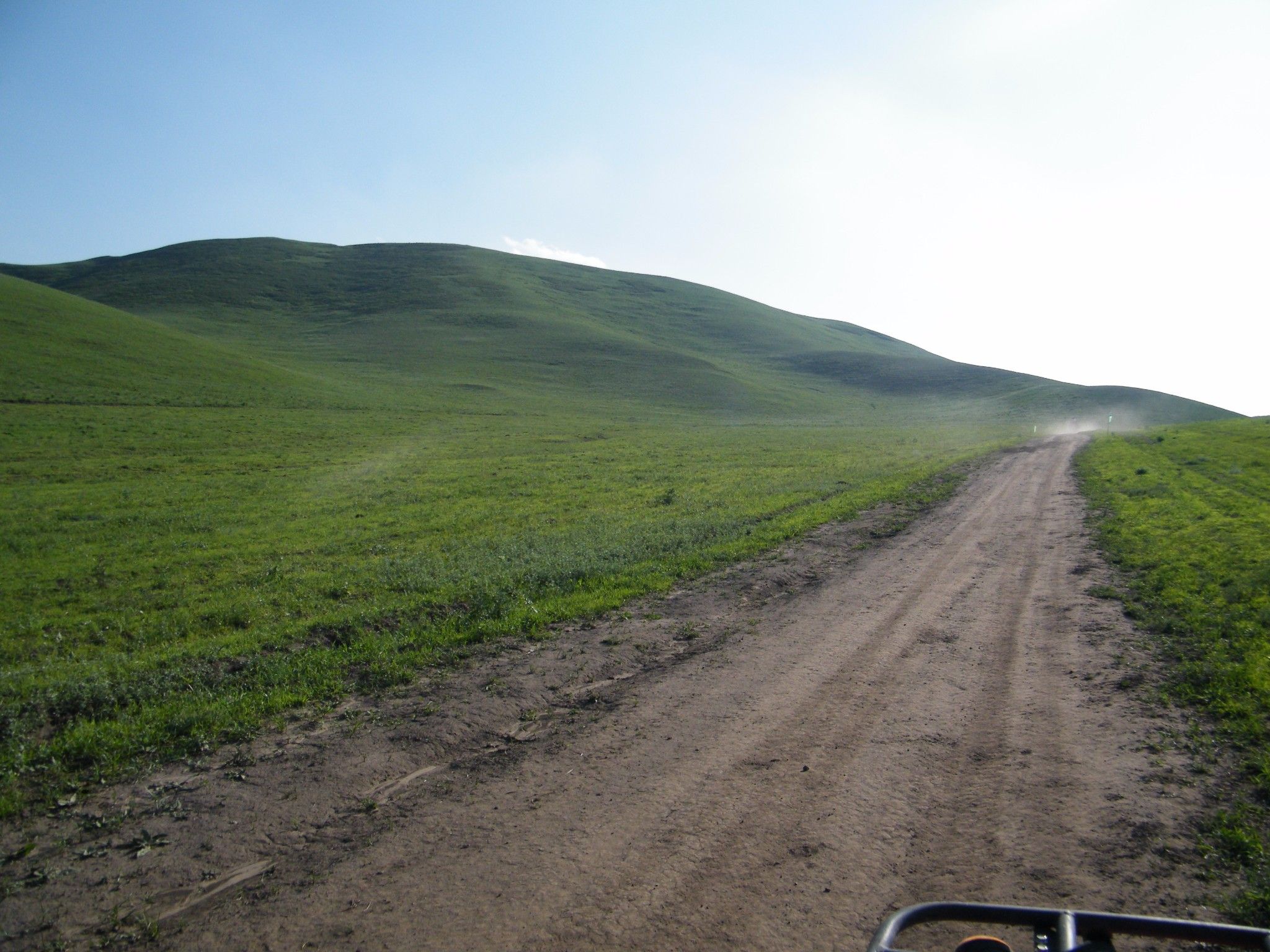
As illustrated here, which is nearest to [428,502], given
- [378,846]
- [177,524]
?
[177,524]

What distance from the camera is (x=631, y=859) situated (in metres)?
5.23

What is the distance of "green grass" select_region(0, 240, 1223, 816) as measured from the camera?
925 centimetres

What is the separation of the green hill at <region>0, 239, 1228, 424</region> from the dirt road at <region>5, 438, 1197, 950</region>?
68666 millimetres

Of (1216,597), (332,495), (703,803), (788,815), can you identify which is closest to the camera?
(788,815)

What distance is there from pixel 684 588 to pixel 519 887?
345 inches

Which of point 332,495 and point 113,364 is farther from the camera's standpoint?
point 113,364

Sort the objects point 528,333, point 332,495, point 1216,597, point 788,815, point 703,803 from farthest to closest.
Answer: point 528,333 < point 332,495 < point 1216,597 < point 703,803 < point 788,815

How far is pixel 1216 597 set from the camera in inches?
432

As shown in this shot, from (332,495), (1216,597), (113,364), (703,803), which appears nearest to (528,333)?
(113,364)

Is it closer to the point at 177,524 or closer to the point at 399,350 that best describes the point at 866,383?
the point at 399,350

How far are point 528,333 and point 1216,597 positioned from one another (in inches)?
4575

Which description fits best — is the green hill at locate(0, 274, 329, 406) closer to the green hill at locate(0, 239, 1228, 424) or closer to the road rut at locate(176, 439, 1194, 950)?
the green hill at locate(0, 239, 1228, 424)

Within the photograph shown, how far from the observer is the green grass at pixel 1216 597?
5430 millimetres

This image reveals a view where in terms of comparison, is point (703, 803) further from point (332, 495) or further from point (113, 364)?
point (113, 364)
